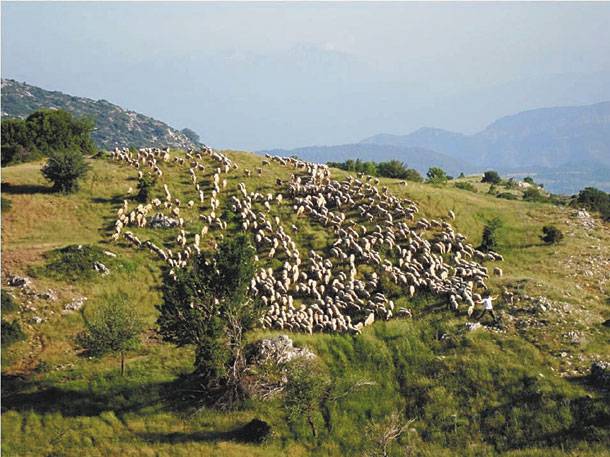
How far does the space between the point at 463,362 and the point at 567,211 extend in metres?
38.7

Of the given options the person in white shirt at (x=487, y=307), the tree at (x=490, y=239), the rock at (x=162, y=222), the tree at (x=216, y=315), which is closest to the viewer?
the tree at (x=216, y=315)

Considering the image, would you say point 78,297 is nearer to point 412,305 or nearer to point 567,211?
point 412,305

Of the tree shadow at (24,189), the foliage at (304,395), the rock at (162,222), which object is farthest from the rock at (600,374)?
the tree shadow at (24,189)

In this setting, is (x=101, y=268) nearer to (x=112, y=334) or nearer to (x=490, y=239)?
(x=112, y=334)

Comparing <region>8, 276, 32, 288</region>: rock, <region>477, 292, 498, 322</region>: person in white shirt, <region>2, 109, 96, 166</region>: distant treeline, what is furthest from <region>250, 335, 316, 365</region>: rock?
<region>2, 109, 96, 166</region>: distant treeline

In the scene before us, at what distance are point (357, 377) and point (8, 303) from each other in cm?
3091

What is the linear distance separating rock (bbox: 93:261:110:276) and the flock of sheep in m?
5.43

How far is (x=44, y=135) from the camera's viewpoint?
→ 91375 mm

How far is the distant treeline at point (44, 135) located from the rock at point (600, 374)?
79.7 metres

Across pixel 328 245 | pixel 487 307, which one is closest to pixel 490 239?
pixel 487 307

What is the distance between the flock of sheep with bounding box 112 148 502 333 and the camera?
169 ft

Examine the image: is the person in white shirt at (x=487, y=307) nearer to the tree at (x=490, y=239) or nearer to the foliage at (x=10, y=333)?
the tree at (x=490, y=239)

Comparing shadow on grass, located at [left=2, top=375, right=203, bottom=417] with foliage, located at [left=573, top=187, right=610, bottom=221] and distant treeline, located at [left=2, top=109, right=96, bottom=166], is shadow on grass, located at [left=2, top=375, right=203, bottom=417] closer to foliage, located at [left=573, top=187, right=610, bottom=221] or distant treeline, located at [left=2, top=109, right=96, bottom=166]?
distant treeline, located at [left=2, top=109, right=96, bottom=166]

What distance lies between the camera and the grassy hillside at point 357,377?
Answer: 1449 inches
